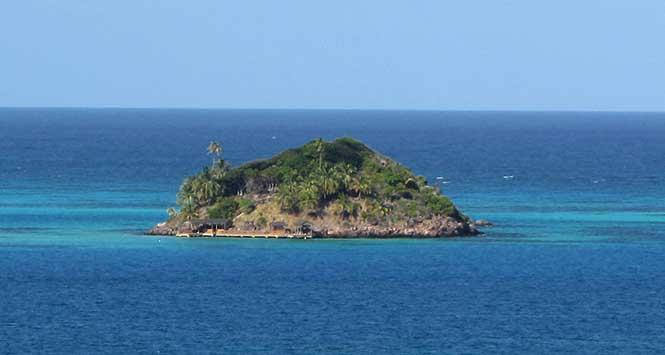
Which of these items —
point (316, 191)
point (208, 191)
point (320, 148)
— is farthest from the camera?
point (320, 148)

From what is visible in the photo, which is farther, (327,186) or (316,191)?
(327,186)

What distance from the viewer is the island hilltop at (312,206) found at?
157500mm

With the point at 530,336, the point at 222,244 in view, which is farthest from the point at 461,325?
the point at 222,244

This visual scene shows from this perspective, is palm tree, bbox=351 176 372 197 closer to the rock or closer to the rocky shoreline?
the rocky shoreline

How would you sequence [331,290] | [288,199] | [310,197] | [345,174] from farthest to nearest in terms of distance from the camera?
[345,174], [310,197], [288,199], [331,290]

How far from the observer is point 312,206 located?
15762 centimetres

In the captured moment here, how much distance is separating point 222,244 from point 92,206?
37861mm

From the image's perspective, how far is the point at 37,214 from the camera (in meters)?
177

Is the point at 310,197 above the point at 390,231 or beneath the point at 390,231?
above

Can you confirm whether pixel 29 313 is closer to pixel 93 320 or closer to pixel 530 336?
pixel 93 320

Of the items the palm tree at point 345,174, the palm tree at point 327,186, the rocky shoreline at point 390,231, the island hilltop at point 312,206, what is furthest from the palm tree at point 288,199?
the palm tree at point 345,174

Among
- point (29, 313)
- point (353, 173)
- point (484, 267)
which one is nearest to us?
point (29, 313)

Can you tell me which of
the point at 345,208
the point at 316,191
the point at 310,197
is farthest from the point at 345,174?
the point at 310,197

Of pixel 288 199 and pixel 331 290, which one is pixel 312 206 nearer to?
pixel 288 199
